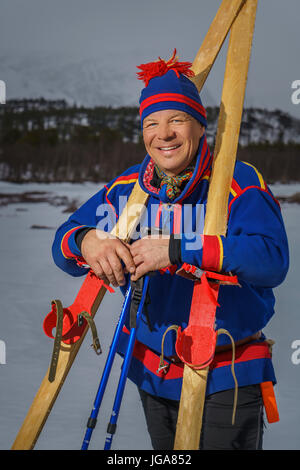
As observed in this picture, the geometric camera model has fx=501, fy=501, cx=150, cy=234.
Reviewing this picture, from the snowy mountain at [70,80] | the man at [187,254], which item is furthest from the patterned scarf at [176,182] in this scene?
the snowy mountain at [70,80]

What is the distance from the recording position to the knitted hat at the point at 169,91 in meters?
1.09

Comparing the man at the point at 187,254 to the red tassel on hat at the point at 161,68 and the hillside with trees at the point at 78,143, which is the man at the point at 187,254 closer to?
the red tassel on hat at the point at 161,68

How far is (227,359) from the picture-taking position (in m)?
1.14

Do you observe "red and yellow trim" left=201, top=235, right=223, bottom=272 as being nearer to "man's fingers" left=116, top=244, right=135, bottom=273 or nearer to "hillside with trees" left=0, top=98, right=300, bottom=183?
Answer: "man's fingers" left=116, top=244, right=135, bottom=273

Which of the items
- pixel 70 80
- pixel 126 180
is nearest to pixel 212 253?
pixel 126 180

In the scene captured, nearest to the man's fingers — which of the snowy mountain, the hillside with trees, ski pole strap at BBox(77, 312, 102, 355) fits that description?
ski pole strap at BBox(77, 312, 102, 355)

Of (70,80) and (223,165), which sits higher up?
(70,80)

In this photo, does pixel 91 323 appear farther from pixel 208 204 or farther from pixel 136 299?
pixel 208 204

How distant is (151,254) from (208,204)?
0.63 feet

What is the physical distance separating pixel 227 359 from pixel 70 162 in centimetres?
648

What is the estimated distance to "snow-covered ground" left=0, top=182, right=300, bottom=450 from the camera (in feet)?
8.21

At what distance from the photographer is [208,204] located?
1117 mm

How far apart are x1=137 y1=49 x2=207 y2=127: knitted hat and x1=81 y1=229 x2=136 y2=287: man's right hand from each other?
0.98ft

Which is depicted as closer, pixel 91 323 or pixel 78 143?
pixel 91 323
